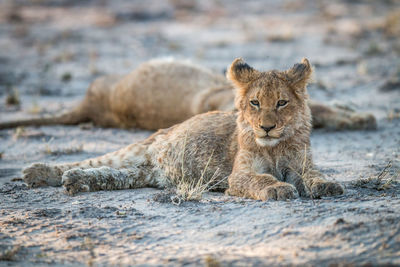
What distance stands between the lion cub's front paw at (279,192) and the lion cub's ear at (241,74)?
1.12 meters

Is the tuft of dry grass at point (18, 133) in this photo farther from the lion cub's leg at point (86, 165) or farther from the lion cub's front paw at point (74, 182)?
the lion cub's front paw at point (74, 182)

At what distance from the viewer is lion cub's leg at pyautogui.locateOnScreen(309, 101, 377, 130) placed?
818 cm

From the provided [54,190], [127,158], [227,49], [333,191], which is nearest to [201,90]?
[127,158]

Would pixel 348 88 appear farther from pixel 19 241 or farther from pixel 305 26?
pixel 19 241

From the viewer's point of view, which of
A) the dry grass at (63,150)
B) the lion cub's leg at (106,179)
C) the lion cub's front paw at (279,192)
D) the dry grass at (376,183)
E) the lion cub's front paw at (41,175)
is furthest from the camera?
the dry grass at (63,150)

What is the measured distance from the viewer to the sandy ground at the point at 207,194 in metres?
3.70

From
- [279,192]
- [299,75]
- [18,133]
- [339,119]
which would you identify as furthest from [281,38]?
[279,192]

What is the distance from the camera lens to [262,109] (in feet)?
16.1

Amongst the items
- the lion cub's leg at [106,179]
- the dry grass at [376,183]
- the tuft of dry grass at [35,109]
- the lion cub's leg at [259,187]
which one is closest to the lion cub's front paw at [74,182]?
the lion cub's leg at [106,179]

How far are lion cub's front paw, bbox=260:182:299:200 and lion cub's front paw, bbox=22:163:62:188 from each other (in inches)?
92.3

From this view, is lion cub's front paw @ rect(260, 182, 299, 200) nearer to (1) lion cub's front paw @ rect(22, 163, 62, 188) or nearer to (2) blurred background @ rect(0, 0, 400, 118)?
(1) lion cub's front paw @ rect(22, 163, 62, 188)

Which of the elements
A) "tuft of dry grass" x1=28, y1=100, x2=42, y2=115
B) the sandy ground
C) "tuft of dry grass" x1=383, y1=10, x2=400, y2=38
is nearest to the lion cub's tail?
the sandy ground

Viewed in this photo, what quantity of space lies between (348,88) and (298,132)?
615 centimetres

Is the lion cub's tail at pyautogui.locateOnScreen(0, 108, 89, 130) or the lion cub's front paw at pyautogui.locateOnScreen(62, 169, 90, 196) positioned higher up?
the lion cub's front paw at pyautogui.locateOnScreen(62, 169, 90, 196)
